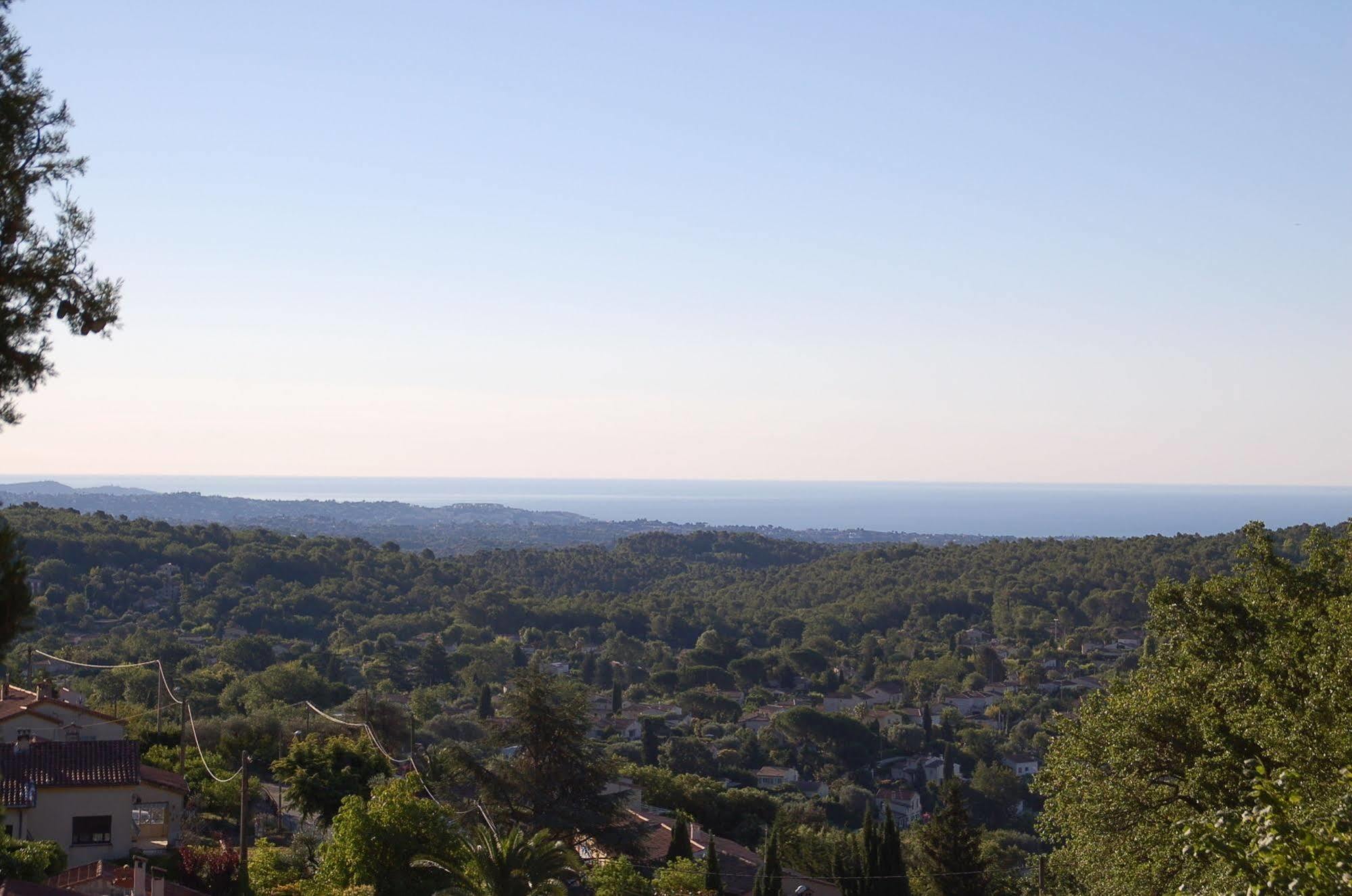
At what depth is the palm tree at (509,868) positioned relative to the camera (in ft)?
38.0

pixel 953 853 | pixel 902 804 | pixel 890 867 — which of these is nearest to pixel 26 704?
pixel 890 867

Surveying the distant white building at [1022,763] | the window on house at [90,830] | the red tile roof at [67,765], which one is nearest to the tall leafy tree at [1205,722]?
the red tile roof at [67,765]

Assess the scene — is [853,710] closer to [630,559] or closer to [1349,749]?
[1349,749]

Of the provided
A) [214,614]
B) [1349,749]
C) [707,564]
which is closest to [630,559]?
[707,564]

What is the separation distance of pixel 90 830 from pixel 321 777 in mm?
4011

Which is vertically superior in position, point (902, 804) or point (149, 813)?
point (149, 813)

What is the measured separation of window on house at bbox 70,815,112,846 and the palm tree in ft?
19.8

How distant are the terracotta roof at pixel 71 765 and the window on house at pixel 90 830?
0.50 metres

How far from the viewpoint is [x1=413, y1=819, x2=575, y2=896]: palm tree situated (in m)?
11.6

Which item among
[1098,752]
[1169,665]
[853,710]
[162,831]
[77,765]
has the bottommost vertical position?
[853,710]

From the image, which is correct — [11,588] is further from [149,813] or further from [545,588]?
[545,588]

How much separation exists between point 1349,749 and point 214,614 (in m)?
56.3

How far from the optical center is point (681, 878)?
49.4 ft

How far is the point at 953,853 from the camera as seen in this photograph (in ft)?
67.4
